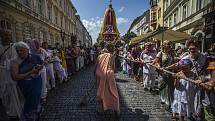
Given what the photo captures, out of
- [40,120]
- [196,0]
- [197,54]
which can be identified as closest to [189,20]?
[196,0]

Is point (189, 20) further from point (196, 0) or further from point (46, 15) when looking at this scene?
point (46, 15)

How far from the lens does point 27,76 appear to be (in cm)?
373

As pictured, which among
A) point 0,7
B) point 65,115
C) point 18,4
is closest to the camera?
point 65,115

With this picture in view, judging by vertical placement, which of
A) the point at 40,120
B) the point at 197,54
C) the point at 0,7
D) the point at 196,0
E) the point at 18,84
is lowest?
the point at 40,120

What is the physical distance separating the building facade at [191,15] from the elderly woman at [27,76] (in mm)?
11528

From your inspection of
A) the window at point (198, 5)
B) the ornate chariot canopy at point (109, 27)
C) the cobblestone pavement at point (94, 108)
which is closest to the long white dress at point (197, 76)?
the cobblestone pavement at point (94, 108)

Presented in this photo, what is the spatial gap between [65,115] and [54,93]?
95.4 inches

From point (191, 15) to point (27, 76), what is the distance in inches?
750

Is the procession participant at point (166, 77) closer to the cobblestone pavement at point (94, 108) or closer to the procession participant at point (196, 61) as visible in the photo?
the cobblestone pavement at point (94, 108)

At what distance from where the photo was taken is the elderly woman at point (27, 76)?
3.70 m

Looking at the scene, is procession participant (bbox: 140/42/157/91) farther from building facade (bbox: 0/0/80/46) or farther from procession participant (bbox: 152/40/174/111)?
building facade (bbox: 0/0/80/46)

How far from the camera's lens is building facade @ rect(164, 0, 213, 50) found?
51.5 feet

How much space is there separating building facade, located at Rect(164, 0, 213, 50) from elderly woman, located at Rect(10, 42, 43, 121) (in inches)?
454

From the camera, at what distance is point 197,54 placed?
13.2ft
